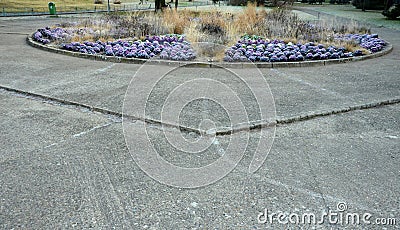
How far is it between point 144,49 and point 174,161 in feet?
22.8

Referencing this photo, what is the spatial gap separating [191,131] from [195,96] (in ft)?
5.54

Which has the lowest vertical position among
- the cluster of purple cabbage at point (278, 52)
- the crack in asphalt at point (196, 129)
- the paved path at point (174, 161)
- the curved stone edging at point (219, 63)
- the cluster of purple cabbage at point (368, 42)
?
the paved path at point (174, 161)

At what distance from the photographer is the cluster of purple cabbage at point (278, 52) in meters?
9.63

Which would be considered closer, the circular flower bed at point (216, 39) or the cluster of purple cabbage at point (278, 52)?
the cluster of purple cabbage at point (278, 52)

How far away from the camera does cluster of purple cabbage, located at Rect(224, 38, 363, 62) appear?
9627 mm

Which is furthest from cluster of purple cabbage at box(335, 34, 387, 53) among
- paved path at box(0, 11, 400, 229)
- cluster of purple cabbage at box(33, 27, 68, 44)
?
cluster of purple cabbage at box(33, 27, 68, 44)

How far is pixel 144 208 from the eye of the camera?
10.7ft

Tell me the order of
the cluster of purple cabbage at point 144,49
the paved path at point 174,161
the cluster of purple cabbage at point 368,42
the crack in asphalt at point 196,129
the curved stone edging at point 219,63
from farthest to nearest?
the cluster of purple cabbage at point 368,42 → the cluster of purple cabbage at point 144,49 → the curved stone edging at point 219,63 → the crack in asphalt at point 196,129 → the paved path at point 174,161

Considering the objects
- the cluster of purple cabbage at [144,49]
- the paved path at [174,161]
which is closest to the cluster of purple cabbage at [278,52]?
the cluster of purple cabbage at [144,49]

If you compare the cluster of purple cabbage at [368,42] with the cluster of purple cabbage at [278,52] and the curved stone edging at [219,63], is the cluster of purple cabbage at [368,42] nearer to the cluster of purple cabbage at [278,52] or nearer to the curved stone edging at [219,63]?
the curved stone edging at [219,63]

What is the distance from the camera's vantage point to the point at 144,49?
10570 millimetres

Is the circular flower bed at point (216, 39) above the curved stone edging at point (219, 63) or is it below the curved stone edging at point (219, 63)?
above

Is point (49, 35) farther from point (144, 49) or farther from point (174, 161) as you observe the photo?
point (174, 161)

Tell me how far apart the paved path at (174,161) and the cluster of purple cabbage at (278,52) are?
2730 millimetres
